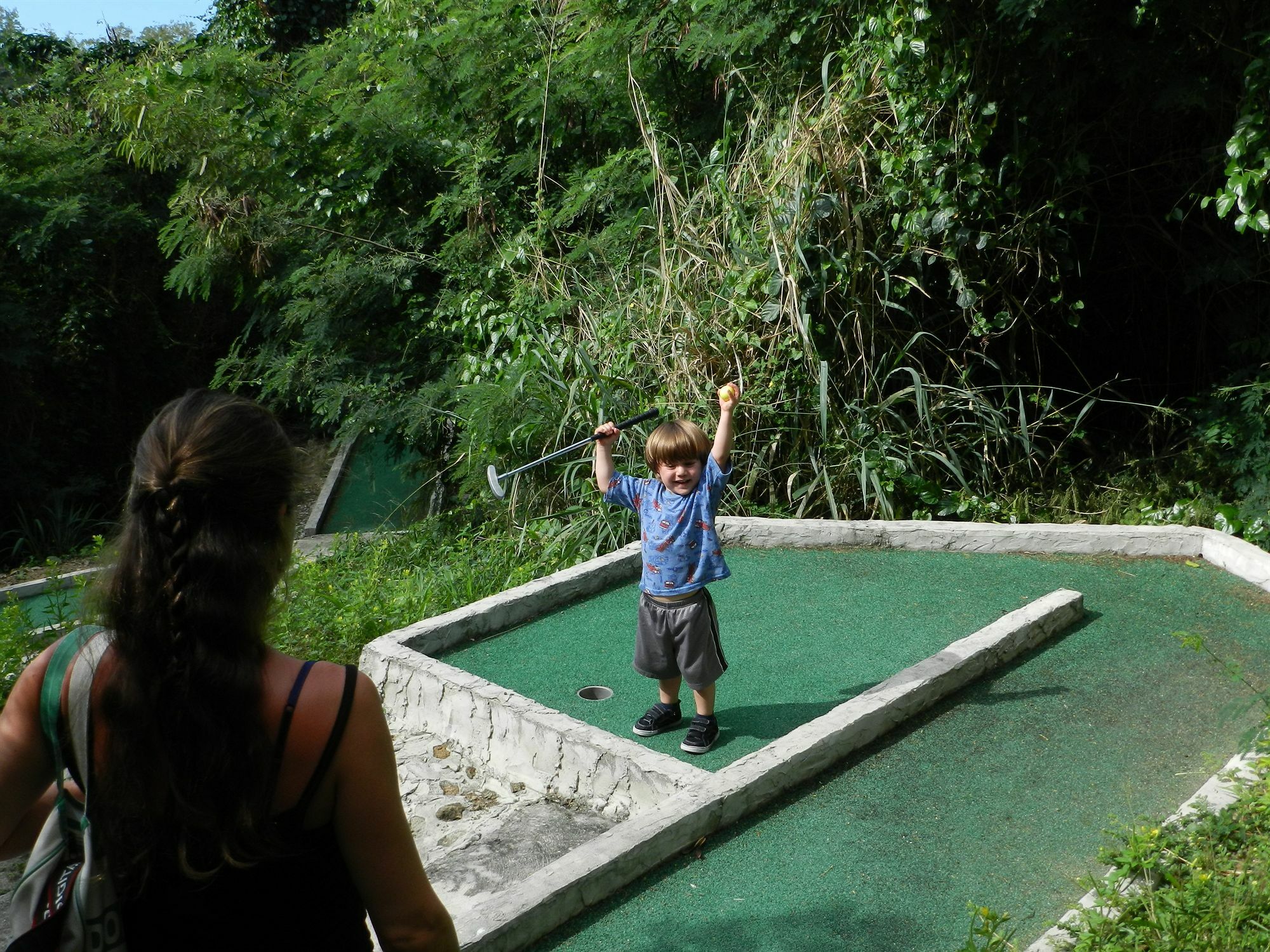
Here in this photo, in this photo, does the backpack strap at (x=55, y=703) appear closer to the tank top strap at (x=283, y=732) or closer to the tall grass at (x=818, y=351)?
the tank top strap at (x=283, y=732)

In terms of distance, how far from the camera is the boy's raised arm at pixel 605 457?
4.14 m

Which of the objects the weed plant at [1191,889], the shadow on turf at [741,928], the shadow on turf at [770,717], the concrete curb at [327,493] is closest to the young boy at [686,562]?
the shadow on turf at [770,717]

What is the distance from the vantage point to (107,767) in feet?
4.59

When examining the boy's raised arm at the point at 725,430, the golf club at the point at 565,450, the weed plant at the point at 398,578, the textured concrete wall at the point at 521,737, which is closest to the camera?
the textured concrete wall at the point at 521,737

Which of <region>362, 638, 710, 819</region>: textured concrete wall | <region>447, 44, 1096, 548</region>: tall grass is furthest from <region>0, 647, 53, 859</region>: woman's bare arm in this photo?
<region>447, 44, 1096, 548</region>: tall grass

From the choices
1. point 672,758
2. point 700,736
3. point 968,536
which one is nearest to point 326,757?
point 672,758

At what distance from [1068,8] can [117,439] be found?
11.2 meters

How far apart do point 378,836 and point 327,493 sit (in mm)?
10282

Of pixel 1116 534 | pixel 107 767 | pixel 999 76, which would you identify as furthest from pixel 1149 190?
pixel 107 767

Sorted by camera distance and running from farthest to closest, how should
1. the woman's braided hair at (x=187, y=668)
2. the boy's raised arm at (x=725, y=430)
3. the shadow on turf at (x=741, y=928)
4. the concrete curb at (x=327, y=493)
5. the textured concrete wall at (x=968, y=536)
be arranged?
the concrete curb at (x=327, y=493) < the textured concrete wall at (x=968, y=536) < the boy's raised arm at (x=725, y=430) < the shadow on turf at (x=741, y=928) < the woman's braided hair at (x=187, y=668)

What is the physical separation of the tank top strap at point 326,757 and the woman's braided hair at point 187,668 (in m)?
0.04

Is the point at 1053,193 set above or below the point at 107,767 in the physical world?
above

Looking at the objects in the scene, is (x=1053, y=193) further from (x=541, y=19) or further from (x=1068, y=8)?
(x=541, y=19)

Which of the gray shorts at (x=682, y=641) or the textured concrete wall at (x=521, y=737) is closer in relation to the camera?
the textured concrete wall at (x=521, y=737)
